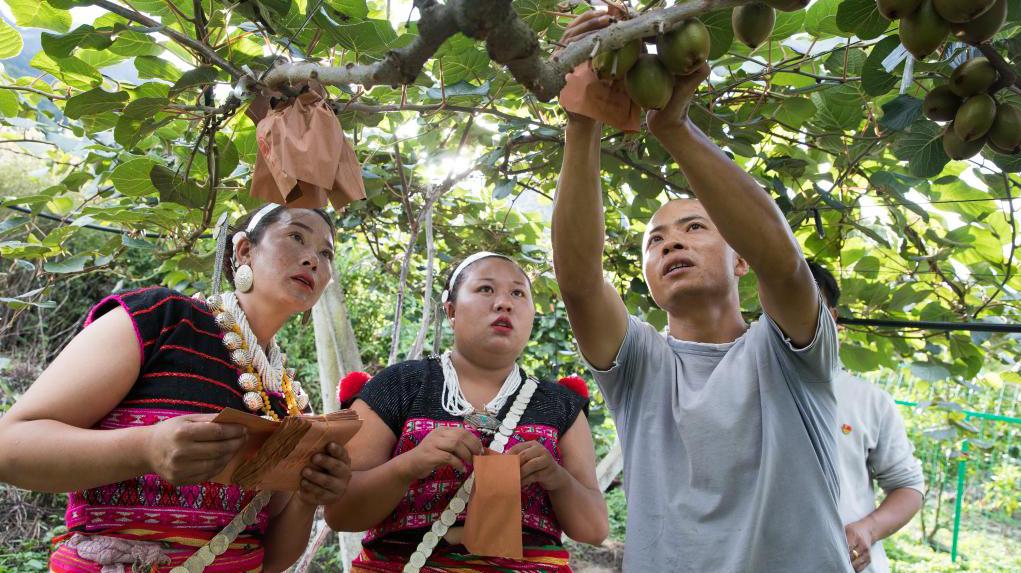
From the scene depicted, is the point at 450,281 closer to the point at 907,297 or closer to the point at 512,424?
the point at 512,424

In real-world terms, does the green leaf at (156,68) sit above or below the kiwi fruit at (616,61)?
above

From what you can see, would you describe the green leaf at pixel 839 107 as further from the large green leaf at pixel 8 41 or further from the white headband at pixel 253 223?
the large green leaf at pixel 8 41

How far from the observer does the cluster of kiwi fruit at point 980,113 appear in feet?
4.03

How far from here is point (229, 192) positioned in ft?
8.29

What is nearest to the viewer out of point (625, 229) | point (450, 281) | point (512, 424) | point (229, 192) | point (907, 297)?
point (512, 424)

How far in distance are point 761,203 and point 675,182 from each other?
1066mm

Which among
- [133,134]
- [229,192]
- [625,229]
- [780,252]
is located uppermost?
[625,229]

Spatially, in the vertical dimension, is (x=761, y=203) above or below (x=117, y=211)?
below

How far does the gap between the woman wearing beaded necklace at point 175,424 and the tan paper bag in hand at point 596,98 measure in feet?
2.66

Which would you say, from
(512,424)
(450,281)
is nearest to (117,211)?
(450,281)

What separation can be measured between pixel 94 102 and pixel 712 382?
1550 millimetres

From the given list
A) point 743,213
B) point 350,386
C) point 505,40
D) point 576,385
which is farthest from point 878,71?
point 350,386

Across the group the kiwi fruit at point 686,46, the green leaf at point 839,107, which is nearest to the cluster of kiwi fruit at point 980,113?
the kiwi fruit at point 686,46

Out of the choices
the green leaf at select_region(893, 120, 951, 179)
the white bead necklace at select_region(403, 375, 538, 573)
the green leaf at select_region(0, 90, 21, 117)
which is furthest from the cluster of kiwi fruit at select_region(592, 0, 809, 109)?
the green leaf at select_region(0, 90, 21, 117)
